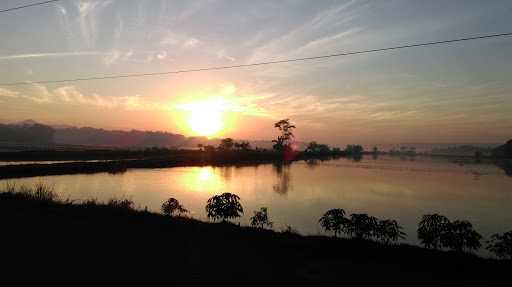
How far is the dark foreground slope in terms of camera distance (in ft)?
19.6

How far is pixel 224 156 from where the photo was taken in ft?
215

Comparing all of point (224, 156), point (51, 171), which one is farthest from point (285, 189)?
point (224, 156)

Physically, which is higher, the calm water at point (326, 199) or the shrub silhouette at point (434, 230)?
the shrub silhouette at point (434, 230)

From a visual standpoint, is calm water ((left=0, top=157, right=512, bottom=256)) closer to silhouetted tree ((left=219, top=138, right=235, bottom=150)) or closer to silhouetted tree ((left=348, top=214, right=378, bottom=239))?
silhouetted tree ((left=348, top=214, right=378, bottom=239))

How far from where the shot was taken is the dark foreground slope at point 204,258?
596 centimetres

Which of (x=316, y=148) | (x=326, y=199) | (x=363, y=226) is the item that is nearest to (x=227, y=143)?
(x=316, y=148)

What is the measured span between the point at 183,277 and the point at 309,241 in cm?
388

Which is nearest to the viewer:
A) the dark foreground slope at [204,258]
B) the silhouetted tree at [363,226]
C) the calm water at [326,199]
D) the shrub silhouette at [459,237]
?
the dark foreground slope at [204,258]

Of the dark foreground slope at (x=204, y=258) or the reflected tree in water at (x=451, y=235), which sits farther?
the reflected tree in water at (x=451, y=235)

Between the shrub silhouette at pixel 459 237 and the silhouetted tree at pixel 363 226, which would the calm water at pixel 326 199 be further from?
the shrub silhouette at pixel 459 237

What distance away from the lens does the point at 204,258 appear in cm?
710

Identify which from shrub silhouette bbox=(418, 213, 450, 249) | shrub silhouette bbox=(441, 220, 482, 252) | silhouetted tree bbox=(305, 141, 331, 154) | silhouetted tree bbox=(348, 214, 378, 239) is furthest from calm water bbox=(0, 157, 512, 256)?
silhouetted tree bbox=(305, 141, 331, 154)

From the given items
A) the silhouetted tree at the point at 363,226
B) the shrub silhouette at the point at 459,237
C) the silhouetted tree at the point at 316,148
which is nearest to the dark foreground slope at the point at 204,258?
the shrub silhouette at the point at 459,237

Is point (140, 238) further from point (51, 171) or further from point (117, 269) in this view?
point (51, 171)
